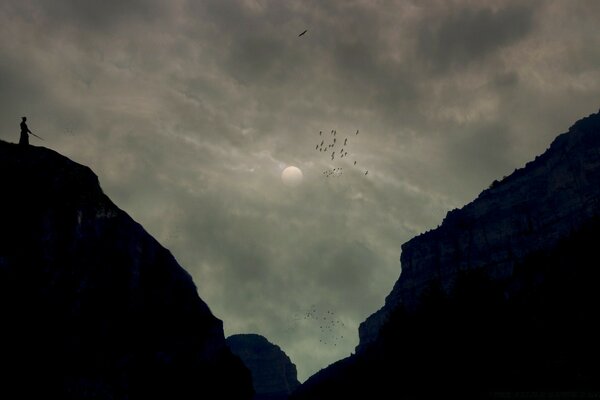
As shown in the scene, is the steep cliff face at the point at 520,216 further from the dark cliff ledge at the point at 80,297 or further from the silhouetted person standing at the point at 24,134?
the silhouetted person standing at the point at 24,134

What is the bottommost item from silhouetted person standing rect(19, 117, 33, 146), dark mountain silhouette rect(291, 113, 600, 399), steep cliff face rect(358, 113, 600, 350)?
dark mountain silhouette rect(291, 113, 600, 399)

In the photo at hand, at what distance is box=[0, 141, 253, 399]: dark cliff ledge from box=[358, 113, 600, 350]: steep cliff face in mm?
107912

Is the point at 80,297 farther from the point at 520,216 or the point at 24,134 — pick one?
the point at 520,216

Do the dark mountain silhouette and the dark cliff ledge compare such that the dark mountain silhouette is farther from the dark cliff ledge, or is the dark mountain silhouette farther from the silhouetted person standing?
the silhouetted person standing

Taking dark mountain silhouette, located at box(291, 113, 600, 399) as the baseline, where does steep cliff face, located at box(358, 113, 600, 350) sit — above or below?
above

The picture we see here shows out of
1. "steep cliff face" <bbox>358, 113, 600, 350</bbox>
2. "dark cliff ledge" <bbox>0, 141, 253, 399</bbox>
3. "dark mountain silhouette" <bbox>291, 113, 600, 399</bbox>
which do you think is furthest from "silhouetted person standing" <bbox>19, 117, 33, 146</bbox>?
"steep cliff face" <bbox>358, 113, 600, 350</bbox>

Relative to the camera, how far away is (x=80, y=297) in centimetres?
5900

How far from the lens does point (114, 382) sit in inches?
2362

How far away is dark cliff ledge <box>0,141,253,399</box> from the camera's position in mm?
51875

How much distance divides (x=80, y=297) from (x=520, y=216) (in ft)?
472

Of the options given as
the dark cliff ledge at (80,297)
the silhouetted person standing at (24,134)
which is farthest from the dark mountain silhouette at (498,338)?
the silhouetted person standing at (24,134)

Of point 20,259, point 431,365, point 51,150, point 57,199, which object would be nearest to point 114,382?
point 20,259

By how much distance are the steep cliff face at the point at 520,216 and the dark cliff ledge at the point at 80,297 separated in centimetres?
10791

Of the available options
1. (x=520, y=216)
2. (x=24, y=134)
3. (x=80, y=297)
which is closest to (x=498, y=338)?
(x=80, y=297)
